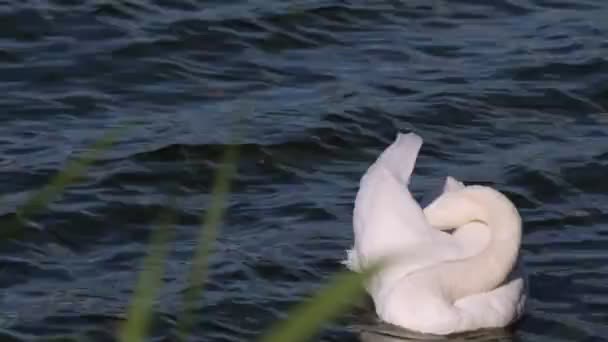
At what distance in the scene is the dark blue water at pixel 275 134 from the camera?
702 centimetres

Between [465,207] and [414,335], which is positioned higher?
[465,207]

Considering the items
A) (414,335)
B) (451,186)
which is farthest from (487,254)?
(451,186)

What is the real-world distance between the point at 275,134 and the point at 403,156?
2.03 meters

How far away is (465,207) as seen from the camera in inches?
271

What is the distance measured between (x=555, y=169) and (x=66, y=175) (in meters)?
6.24

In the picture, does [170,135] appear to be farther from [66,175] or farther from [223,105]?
[66,175]

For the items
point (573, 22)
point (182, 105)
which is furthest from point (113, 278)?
point (573, 22)

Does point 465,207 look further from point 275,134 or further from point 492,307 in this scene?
point 275,134

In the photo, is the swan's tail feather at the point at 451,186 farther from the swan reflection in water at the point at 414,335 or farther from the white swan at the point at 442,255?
the swan reflection in water at the point at 414,335

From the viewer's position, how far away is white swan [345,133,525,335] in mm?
6605

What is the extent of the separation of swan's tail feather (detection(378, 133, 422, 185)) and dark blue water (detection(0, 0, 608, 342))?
564 mm

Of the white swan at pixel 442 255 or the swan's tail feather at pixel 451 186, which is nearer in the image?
the white swan at pixel 442 255

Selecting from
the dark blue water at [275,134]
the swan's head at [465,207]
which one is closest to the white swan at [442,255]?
the swan's head at [465,207]

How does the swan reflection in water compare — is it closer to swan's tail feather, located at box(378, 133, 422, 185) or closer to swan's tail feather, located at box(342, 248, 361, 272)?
swan's tail feather, located at box(342, 248, 361, 272)
